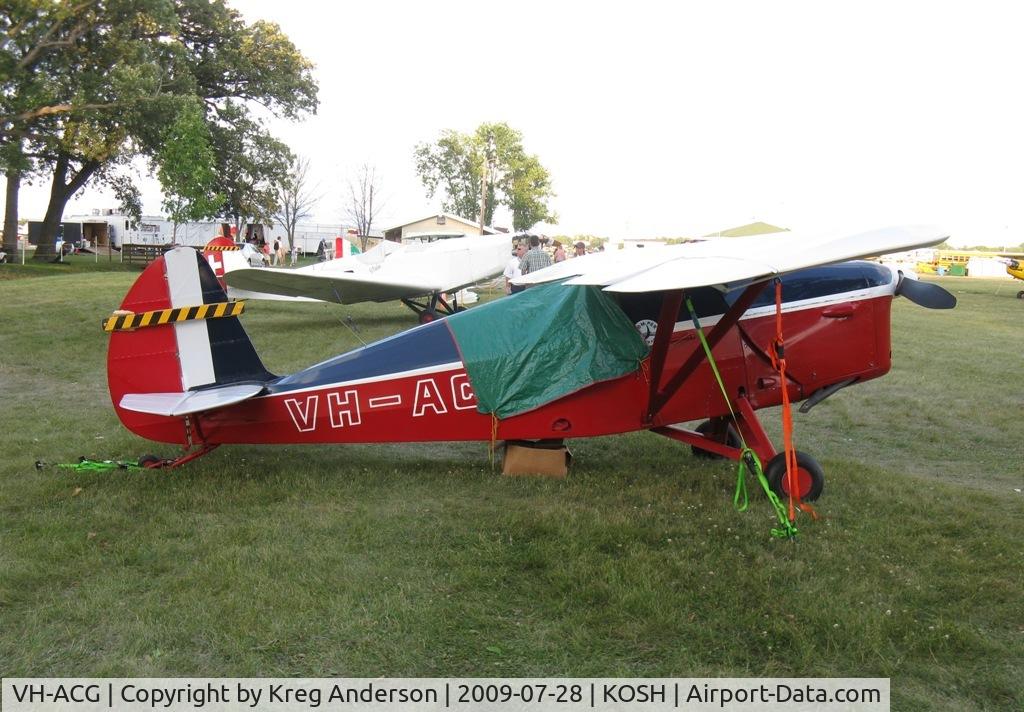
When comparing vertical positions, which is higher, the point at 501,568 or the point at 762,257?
the point at 762,257

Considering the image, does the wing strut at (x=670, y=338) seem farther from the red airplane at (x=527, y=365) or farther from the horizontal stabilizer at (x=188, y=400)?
the horizontal stabilizer at (x=188, y=400)

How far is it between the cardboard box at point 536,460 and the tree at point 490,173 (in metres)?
84.4

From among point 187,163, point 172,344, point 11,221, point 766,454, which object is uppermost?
point 187,163

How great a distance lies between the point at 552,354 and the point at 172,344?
9.50 ft

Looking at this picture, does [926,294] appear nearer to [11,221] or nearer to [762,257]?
[762,257]

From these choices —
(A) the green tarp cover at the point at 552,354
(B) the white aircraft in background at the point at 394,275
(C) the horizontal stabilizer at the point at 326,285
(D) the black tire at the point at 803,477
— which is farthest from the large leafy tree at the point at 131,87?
(D) the black tire at the point at 803,477

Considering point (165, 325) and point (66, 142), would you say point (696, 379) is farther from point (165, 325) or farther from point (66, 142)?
point (66, 142)

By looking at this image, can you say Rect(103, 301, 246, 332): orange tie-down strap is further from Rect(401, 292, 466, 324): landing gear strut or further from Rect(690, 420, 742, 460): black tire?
Rect(401, 292, 466, 324): landing gear strut

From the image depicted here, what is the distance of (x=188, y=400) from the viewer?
5355 mm

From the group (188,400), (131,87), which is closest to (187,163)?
(131,87)

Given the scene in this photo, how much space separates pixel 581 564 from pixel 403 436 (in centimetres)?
203

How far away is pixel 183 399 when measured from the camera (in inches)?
214

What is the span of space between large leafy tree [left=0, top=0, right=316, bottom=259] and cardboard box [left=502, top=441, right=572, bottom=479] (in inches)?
928

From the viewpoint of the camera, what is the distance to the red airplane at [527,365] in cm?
569
